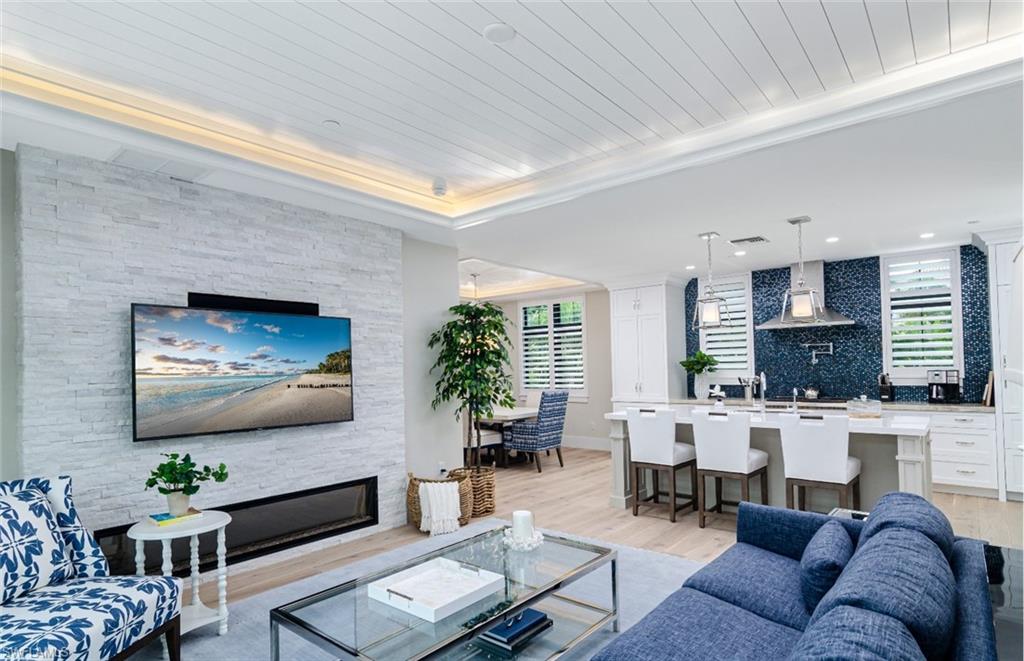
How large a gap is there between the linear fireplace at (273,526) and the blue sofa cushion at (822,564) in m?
3.36

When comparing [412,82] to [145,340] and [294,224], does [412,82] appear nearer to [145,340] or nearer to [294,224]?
[294,224]

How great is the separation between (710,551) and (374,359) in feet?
9.71

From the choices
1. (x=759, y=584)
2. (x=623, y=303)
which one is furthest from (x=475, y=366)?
(x=623, y=303)

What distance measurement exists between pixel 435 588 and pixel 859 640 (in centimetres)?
174

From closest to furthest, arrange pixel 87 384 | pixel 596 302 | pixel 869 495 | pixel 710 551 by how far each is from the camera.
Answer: pixel 87 384 < pixel 710 551 < pixel 869 495 < pixel 596 302

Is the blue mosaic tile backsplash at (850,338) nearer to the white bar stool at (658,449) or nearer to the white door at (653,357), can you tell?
the white door at (653,357)

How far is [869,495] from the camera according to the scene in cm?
423

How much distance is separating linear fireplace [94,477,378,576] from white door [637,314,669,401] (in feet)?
13.8

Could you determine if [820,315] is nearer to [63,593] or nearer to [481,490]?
[481,490]

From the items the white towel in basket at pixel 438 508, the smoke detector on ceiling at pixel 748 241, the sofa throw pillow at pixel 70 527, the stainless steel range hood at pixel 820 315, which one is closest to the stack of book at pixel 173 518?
the sofa throw pillow at pixel 70 527

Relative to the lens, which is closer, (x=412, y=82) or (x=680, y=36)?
(x=680, y=36)

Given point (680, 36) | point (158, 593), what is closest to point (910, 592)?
point (680, 36)

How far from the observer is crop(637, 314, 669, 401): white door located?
24.4ft

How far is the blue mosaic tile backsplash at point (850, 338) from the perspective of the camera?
19.0ft
